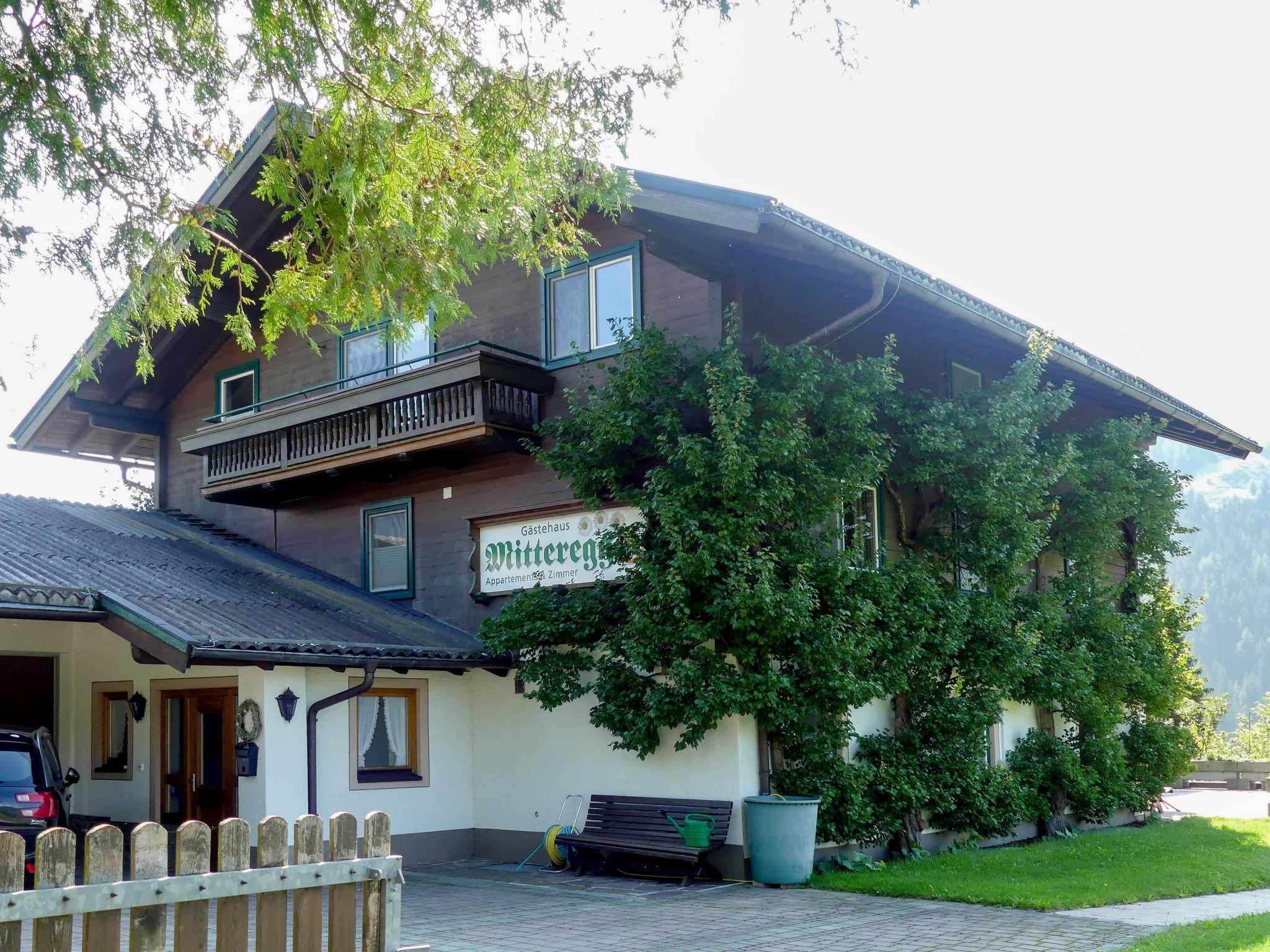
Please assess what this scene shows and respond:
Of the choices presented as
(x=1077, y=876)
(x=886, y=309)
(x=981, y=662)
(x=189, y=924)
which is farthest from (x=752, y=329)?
(x=189, y=924)

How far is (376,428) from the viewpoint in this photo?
15891mm

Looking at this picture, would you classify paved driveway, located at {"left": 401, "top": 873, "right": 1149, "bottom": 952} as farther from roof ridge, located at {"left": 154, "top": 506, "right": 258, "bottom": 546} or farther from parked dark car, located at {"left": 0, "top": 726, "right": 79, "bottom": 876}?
roof ridge, located at {"left": 154, "top": 506, "right": 258, "bottom": 546}

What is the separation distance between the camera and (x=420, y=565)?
1666cm

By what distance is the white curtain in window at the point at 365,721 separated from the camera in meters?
14.7

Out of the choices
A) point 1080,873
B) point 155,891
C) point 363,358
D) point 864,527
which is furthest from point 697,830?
point 155,891

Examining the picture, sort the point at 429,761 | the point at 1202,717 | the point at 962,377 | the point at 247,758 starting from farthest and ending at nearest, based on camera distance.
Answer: the point at 1202,717
the point at 962,377
the point at 429,761
the point at 247,758

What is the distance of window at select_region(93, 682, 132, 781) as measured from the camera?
16422 mm

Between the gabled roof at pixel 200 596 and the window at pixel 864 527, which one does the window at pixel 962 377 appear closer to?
the window at pixel 864 527

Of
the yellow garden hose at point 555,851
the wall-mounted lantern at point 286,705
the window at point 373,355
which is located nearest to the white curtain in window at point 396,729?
the wall-mounted lantern at point 286,705

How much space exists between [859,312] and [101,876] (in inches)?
410

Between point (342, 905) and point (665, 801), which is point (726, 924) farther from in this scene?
point (342, 905)

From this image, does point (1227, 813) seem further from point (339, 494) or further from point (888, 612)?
point (339, 494)

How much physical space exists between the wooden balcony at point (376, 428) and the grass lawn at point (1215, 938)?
8654 mm

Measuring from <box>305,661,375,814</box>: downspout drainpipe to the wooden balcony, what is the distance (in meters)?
2.96
